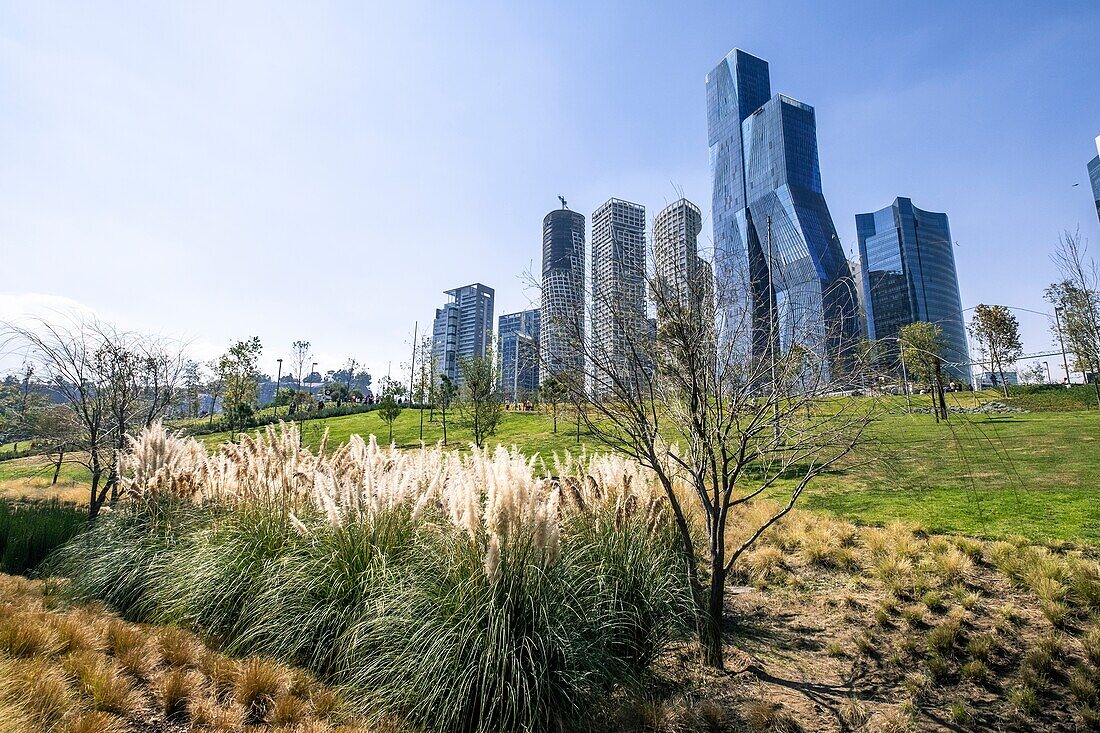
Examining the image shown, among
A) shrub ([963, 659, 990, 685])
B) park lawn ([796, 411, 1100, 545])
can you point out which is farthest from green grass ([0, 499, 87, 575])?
shrub ([963, 659, 990, 685])

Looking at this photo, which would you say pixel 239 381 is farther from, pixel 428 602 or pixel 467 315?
pixel 467 315

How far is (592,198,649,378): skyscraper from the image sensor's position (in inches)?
153

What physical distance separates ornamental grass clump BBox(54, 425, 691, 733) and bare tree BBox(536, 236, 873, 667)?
2.29ft

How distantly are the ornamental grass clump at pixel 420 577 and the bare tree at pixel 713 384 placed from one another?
0.70 meters

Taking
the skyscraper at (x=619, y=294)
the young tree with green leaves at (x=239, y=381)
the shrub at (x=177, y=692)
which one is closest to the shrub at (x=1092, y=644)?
the skyscraper at (x=619, y=294)

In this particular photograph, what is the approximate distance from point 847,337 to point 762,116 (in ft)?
350

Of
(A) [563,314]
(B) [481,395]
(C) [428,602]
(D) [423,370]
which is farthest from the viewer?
(D) [423,370]

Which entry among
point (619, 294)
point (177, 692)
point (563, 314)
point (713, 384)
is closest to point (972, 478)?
point (713, 384)

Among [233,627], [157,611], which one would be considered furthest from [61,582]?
[233,627]

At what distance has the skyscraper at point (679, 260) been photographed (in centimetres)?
379

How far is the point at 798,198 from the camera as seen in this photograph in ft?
218

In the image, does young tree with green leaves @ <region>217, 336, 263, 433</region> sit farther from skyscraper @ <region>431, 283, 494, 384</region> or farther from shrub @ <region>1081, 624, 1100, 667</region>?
skyscraper @ <region>431, 283, 494, 384</region>

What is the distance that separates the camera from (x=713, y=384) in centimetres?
388

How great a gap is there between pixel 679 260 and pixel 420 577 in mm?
3323
